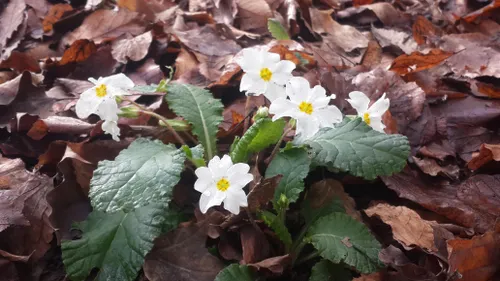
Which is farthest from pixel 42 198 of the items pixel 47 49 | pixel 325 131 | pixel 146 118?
pixel 47 49

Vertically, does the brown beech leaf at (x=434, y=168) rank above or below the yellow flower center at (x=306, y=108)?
below

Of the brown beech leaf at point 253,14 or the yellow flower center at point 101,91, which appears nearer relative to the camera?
the yellow flower center at point 101,91

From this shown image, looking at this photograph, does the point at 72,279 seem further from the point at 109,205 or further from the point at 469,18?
the point at 469,18

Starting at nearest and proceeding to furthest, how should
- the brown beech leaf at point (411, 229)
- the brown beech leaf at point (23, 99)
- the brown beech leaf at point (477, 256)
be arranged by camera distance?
the brown beech leaf at point (477, 256)
the brown beech leaf at point (411, 229)
the brown beech leaf at point (23, 99)

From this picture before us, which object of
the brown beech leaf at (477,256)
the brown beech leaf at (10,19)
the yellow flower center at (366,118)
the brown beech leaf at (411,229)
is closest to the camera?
the brown beech leaf at (477,256)

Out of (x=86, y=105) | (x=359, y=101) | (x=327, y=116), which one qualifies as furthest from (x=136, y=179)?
(x=359, y=101)

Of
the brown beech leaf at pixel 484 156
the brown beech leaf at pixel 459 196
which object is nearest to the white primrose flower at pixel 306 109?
the brown beech leaf at pixel 459 196

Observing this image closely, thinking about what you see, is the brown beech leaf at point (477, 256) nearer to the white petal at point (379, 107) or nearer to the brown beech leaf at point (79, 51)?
the white petal at point (379, 107)
